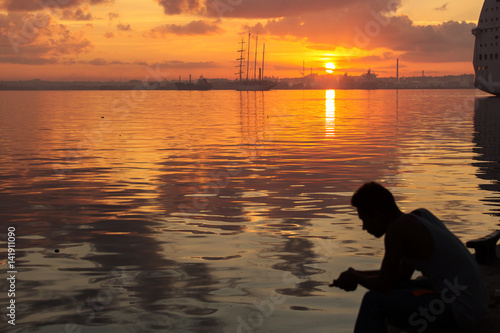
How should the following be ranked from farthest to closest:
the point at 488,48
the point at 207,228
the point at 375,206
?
1. the point at 488,48
2. the point at 207,228
3. the point at 375,206

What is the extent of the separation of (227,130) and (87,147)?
12.3 metres

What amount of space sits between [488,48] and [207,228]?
11341 cm

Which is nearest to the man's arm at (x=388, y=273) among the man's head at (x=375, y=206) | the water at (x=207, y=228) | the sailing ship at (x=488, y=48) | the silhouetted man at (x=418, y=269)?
the silhouetted man at (x=418, y=269)

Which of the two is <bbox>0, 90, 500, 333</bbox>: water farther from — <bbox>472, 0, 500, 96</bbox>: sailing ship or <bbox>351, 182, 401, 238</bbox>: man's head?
<bbox>472, 0, 500, 96</bbox>: sailing ship

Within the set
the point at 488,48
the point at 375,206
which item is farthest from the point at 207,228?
the point at 488,48

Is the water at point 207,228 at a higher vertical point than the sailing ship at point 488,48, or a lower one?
lower

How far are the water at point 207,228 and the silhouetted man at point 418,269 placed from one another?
67.2 inches

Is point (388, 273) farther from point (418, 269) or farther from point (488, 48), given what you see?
point (488, 48)

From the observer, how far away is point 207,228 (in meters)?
11.7

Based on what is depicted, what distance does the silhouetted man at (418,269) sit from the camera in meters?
4.73

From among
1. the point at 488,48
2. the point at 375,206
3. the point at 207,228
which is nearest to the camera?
the point at 375,206

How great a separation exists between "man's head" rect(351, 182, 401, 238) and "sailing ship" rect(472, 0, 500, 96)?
115 metres

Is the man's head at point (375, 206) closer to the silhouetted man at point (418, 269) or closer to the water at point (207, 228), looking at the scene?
the silhouetted man at point (418, 269)

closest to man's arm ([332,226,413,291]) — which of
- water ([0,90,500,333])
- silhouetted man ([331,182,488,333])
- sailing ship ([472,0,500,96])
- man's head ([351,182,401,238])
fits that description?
silhouetted man ([331,182,488,333])
